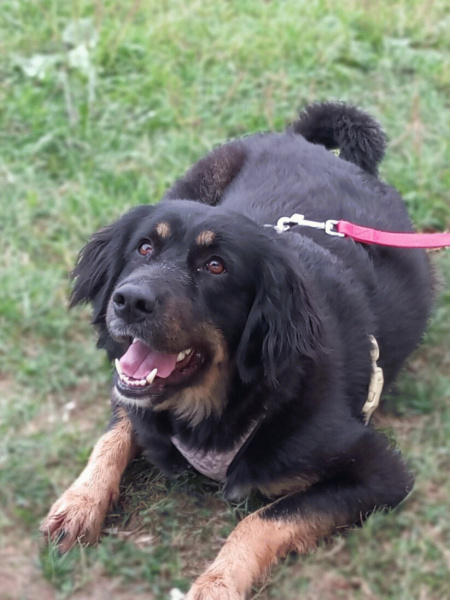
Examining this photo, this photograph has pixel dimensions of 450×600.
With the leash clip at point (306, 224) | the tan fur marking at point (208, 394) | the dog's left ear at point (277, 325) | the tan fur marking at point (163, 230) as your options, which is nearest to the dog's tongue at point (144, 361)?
the tan fur marking at point (208, 394)

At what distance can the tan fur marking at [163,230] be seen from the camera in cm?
328

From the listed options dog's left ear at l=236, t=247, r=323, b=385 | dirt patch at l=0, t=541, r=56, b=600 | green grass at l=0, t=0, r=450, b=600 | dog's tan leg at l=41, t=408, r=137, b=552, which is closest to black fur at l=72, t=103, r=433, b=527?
dog's left ear at l=236, t=247, r=323, b=385

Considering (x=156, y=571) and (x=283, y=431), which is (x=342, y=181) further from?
(x=156, y=571)

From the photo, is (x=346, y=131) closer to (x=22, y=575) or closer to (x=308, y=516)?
(x=308, y=516)

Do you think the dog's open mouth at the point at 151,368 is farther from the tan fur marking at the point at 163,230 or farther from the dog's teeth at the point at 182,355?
the tan fur marking at the point at 163,230

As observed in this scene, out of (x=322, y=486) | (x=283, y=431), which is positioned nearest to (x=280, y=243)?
(x=283, y=431)

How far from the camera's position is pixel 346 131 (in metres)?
4.75

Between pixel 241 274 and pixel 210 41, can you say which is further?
pixel 210 41

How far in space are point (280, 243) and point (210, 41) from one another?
376cm

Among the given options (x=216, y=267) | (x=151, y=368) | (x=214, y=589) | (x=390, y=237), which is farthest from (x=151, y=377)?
(x=390, y=237)

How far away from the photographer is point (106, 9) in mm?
6801

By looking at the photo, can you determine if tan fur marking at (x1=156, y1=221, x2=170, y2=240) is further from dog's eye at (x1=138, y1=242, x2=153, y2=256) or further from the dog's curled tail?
the dog's curled tail

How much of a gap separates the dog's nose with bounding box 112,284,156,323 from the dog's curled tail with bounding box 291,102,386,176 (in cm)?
208

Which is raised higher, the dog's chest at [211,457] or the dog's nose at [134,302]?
the dog's nose at [134,302]
